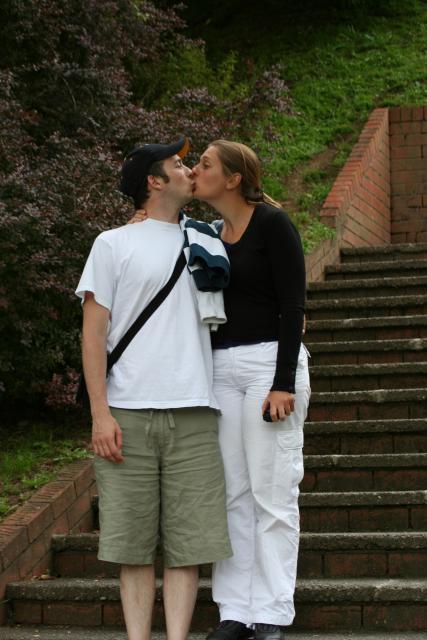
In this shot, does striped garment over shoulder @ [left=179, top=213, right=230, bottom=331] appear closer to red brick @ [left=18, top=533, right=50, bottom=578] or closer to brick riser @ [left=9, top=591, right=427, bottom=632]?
brick riser @ [left=9, top=591, right=427, bottom=632]

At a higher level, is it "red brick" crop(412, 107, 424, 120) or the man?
"red brick" crop(412, 107, 424, 120)

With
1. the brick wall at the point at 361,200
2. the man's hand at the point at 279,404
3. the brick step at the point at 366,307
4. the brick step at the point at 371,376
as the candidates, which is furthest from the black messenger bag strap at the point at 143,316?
the brick wall at the point at 361,200

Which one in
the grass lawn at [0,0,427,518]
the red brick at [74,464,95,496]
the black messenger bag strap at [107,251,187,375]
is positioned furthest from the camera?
the grass lawn at [0,0,427,518]

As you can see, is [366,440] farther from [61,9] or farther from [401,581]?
[61,9]

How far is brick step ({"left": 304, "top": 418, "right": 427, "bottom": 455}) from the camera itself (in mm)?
5508

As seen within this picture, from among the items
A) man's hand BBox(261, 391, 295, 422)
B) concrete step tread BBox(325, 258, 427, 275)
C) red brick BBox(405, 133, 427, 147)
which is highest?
red brick BBox(405, 133, 427, 147)

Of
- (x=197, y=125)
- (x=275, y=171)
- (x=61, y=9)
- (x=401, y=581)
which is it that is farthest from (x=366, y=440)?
(x=275, y=171)

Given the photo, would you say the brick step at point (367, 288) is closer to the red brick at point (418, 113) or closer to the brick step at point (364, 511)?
the brick step at point (364, 511)

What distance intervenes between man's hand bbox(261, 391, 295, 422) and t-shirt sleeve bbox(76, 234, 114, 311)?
2.00 ft

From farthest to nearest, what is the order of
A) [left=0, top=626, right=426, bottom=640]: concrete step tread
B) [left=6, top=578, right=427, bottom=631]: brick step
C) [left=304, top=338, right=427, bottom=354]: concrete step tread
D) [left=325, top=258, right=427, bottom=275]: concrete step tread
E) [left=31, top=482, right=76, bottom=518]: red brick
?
[left=325, top=258, right=427, bottom=275]: concrete step tread, [left=304, top=338, right=427, bottom=354]: concrete step tread, [left=31, top=482, right=76, bottom=518]: red brick, [left=6, top=578, right=427, bottom=631]: brick step, [left=0, top=626, right=426, bottom=640]: concrete step tread

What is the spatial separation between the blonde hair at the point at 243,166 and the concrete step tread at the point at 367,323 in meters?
3.28

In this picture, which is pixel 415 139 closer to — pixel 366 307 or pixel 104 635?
pixel 366 307

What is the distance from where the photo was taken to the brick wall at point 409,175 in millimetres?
11102

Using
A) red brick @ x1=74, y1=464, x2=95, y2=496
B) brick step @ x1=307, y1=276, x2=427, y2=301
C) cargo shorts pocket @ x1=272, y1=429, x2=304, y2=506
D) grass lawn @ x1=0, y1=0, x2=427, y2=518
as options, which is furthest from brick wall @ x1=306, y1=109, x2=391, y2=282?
cargo shorts pocket @ x1=272, y1=429, x2=304, y2=506
